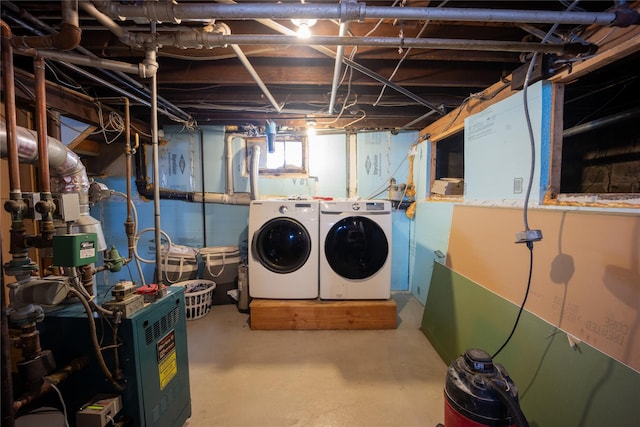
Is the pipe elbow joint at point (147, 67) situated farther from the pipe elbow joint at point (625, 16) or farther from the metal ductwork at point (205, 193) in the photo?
the pipe elbow joint at point (625, 16)

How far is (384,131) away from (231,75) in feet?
6.82

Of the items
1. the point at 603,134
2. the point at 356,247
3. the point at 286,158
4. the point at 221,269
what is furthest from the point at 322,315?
the point at 603,134

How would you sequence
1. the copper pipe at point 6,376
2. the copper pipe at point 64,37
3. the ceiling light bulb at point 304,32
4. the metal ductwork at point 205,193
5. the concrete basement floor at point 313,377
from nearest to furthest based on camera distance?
1. the copper pipe at point 6,376
2. the copper pipe at point 64,37
3. the ceiling light bulb at point 304,32
4. the concrete basement floor at point 313,377
5. the metal ductwork at point 205,193

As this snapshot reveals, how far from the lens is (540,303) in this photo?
1.31 meters

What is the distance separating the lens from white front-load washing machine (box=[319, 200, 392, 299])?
94.7 inches

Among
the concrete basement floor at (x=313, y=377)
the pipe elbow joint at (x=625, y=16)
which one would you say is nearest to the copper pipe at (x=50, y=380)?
the concrete basement floor at (x=313, y=377)

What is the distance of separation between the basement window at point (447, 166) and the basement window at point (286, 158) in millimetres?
1592

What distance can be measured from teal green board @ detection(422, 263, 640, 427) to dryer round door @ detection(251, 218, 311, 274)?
136cm

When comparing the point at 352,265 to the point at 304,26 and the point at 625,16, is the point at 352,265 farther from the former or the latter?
the point at 625,16

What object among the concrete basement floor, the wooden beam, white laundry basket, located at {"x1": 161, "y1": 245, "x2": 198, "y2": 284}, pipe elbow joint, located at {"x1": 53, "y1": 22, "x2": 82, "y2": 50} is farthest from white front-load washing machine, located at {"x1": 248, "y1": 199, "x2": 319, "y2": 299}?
pipe elbow joint, located at {"x1": 53, "y1": 22, "x2": 82, "y2": 50}

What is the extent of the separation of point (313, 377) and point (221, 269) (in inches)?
64.2

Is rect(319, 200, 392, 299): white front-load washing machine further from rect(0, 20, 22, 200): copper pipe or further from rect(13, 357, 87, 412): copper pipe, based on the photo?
rect(0, 20, 22, 200): copper pipe

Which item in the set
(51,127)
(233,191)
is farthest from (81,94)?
(233,191)

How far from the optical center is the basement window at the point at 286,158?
11.1ft
